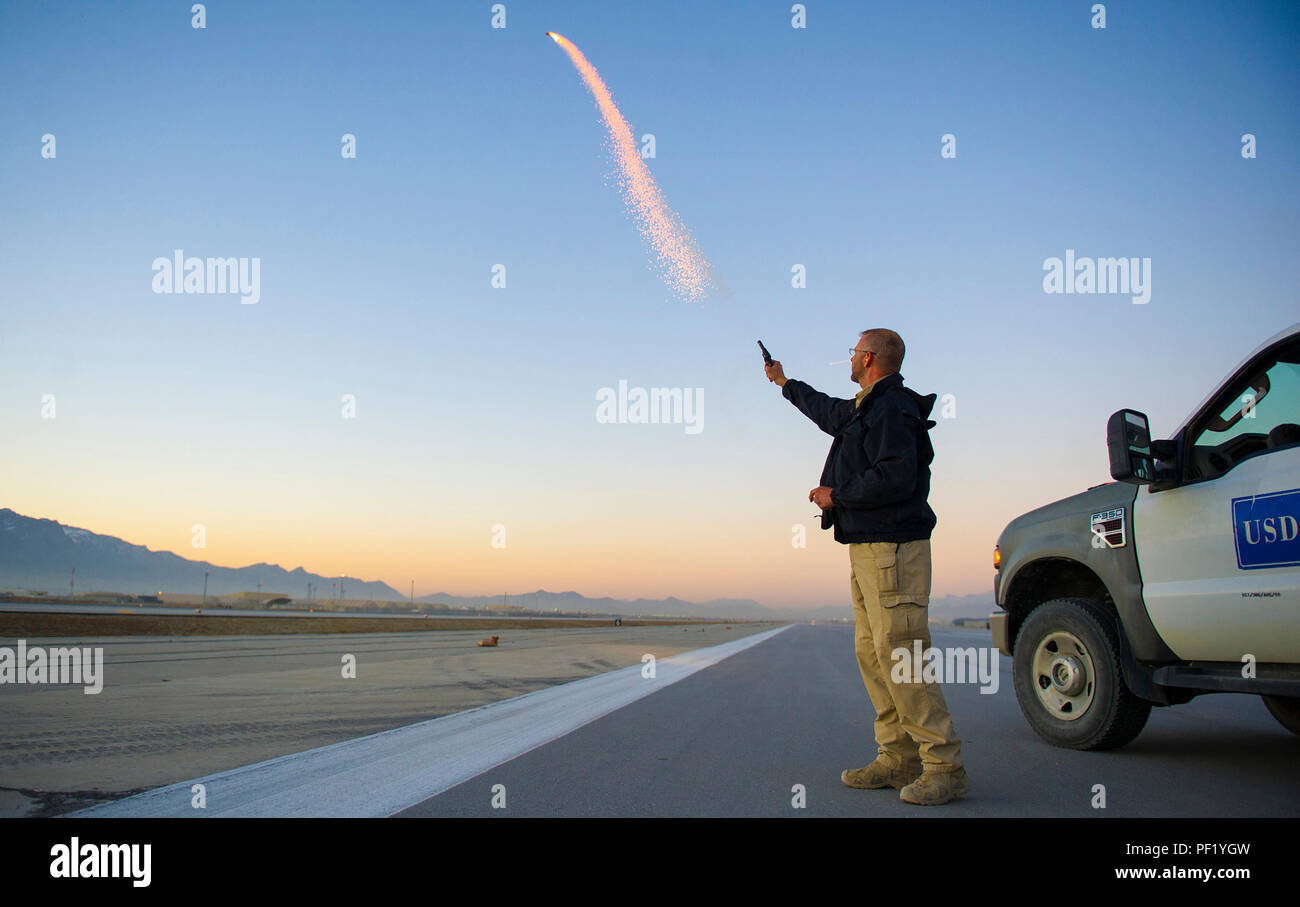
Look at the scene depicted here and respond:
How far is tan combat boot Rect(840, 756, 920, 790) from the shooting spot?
3.99m

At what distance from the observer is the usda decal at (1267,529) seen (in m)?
3.78

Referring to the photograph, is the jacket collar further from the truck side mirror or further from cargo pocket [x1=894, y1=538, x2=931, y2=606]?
the truck side mirror

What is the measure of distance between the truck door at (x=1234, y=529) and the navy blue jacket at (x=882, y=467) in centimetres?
172

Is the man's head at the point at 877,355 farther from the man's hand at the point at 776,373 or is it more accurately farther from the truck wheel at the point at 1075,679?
the truck wheel at the point at 1075,679

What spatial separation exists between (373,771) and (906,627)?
2.99 metres

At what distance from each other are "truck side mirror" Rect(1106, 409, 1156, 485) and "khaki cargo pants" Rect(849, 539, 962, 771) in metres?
1.37

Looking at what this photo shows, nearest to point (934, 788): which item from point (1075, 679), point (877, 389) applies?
point (877, 389)

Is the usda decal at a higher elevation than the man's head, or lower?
lower

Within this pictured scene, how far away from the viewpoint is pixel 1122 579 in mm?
4906

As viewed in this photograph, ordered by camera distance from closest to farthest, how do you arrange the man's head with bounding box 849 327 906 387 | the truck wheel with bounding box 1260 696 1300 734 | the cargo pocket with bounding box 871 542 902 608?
the cargo pocket with bounding box 871 542 902 608, the man's head with bounding box 849 327 906 387, the truck wheel with bounding box 1260 696 1300 734

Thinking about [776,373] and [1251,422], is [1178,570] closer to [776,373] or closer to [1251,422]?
[1251,422]

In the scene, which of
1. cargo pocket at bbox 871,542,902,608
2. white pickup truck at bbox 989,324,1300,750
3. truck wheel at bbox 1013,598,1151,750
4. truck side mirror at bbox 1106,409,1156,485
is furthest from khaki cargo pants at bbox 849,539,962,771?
truck wheel at bbox 1013,598,1151,750
